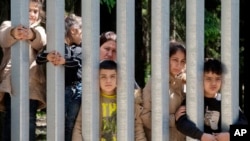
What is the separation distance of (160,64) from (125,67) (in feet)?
0.63

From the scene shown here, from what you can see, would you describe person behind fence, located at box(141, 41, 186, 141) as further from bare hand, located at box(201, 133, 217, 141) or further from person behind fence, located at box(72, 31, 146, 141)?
bare hand, located at box(201, 133, 217, 141)

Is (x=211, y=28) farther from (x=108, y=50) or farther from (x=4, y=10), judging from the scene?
(x=108, y=50)

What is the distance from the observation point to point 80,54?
3369 millimetres

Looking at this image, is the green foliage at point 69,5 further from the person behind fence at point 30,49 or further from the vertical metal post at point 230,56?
the vertical metal post at point 230,56

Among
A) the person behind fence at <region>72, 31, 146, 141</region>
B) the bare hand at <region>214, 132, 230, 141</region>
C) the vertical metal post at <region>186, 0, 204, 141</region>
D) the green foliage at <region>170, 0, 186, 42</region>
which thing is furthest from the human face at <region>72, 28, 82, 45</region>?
the green foliage at <region>170, 0, 186, 42</region>

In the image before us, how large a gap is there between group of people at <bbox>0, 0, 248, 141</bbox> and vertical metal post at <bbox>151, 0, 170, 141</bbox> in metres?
0.10

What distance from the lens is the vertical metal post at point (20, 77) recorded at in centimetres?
309

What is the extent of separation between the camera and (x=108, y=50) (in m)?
3.52

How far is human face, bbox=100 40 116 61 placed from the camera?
3486 millimetres

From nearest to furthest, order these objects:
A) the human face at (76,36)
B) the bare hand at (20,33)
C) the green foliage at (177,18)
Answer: the bare hand at (20,33) < the human face at (76,36) < the green foliage at (177,18)

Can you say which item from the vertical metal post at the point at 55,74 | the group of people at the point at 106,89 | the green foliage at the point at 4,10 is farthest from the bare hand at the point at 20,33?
the green foliage at the point at 4,10

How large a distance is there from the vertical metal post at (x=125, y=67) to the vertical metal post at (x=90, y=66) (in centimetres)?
12

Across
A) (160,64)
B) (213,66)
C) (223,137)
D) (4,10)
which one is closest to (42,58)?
(160,64)

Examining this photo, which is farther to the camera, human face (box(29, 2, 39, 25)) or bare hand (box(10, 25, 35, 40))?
human face (box(29, 2, 39, 25))
